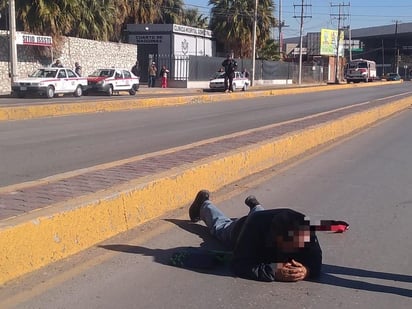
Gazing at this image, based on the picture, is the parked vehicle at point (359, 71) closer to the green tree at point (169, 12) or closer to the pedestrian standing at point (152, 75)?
the green tree at point (169, 12)

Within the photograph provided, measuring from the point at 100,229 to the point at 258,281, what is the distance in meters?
1.67

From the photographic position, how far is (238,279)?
4.89 metres

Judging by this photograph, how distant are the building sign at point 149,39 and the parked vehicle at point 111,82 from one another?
52.7 ft

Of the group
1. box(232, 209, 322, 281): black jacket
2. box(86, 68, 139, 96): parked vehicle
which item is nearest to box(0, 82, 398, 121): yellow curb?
box(86, 68, 139, 96): parked vehicle

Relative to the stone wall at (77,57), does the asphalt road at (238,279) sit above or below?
below

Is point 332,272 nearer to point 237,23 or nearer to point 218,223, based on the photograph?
point 218,223

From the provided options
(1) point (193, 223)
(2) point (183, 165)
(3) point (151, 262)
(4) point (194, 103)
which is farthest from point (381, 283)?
(4) point (194, 103)

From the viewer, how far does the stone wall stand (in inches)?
1310

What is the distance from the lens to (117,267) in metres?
5.09

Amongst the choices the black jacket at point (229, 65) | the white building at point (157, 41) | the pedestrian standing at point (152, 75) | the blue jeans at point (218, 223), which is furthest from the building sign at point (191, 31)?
the blue jeans at point (218, 223)

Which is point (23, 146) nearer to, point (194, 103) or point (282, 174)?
point (282, 174)

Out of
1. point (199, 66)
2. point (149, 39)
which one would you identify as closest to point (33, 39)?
point (199, 66)

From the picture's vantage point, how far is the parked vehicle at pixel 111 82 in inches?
1324

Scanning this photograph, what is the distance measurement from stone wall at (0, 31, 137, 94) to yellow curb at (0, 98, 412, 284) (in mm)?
26364
